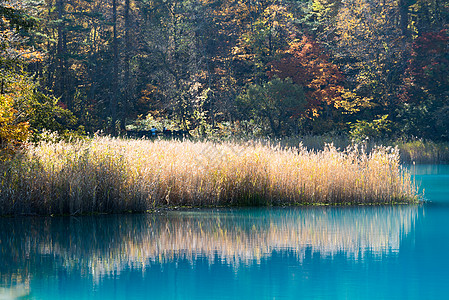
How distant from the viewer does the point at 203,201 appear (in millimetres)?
14727

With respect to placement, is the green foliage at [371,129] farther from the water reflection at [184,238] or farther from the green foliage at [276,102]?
the water reflection at [184,238]

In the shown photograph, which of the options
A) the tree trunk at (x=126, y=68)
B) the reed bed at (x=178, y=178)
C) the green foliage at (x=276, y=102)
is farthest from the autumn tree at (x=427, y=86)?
the reed bed at (x=178, y=178)

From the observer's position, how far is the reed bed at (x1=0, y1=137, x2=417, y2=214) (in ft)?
42.3

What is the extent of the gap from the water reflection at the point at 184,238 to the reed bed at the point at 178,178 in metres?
0.57

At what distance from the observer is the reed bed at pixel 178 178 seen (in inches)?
508

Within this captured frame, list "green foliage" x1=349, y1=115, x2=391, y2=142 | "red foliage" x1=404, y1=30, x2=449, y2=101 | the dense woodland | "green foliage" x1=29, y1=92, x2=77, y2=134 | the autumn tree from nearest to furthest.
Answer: "green foliage" x1=29, y1=92, x2=77, y2=134 < "green foliage" x1=349, y1=115, x2=391, y2=142 < the autumn tree < "red foliage" x1=404, y1=30, x2=449, y2=101 < the dense woodland

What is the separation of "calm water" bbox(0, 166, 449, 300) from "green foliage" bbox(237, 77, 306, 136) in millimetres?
20852

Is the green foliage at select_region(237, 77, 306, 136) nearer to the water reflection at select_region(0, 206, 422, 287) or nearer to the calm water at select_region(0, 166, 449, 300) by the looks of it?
the water reflection at select_region(0, 206, 422, 287)

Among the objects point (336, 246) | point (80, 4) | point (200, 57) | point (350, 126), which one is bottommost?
point (336, 246)

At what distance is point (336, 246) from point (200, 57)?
104 feet

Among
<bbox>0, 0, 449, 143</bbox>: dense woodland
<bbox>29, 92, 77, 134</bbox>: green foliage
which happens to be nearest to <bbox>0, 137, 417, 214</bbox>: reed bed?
<bbox>29, 92, 77, 134</bbox>: green foliage

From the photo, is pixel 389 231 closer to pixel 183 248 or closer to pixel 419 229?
pixel 419 229

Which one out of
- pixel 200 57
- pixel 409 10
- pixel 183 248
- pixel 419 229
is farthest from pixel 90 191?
pixel 409 10

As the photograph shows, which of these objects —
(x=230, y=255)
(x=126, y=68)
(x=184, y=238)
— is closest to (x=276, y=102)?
(x=126, y=68)
